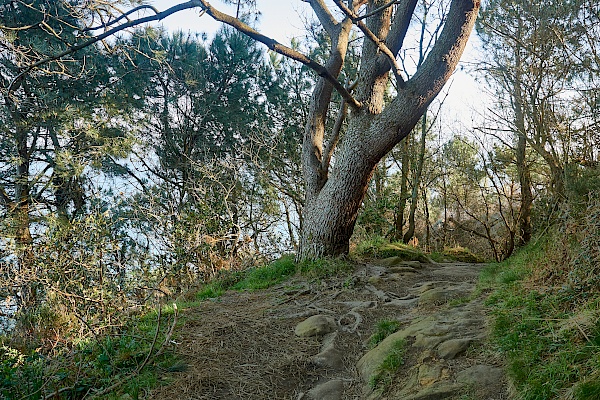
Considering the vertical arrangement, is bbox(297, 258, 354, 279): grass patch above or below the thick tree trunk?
below

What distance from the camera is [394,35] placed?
6.23 meters

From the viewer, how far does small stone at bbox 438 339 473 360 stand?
2.85m

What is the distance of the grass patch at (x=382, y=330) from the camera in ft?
12.2

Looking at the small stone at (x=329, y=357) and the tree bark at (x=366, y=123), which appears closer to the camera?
the small stone at (x=329, y=357)

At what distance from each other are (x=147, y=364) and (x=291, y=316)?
1.55 meters

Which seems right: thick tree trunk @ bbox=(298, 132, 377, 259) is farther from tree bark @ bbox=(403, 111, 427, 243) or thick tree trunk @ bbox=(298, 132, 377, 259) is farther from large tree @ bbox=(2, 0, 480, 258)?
tree bark @ bbox=(403, 111, 427, 243)

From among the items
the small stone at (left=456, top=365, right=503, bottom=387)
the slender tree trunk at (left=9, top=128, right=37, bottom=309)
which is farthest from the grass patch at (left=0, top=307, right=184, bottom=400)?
the slender tree trunk at (left=9, top=128, right=37, bottom=309)

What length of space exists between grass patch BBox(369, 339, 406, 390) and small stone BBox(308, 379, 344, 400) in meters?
0.25

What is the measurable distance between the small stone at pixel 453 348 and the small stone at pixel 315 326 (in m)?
1.32

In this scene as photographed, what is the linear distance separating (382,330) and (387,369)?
2.62 ft

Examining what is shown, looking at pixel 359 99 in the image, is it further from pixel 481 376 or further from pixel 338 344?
pixel 481 376

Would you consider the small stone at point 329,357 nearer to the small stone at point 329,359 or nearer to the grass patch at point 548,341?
the small stone at point 329,359

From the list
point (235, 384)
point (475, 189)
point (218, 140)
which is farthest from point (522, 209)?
point (218, 140)

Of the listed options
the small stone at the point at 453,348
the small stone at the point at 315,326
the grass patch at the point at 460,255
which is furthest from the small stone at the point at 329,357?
the grass patch at the point at 460,255
